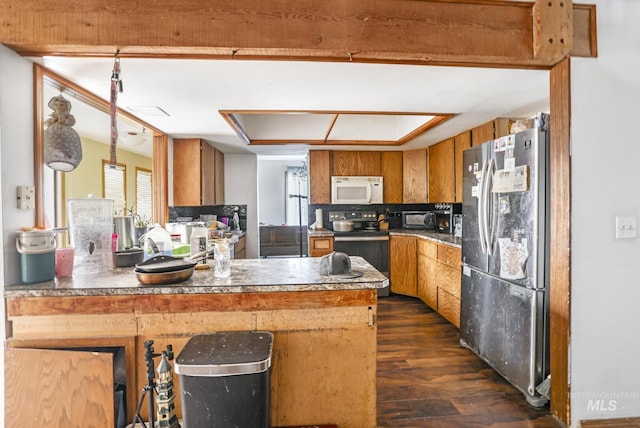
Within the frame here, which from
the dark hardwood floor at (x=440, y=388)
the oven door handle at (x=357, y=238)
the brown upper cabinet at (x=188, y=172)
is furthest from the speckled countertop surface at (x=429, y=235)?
the brown upper cabinet at (x=188, y=172)

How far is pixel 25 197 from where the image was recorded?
165 centimetres

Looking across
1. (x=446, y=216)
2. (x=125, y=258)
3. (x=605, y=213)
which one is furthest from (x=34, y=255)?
(x=446, y=216)

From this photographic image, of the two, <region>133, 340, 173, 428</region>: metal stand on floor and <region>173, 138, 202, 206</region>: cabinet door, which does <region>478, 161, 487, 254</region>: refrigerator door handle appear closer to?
<region>133, 340, 173, 428</region>: metal stand on floor

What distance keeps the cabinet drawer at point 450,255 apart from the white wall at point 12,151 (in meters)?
3.20

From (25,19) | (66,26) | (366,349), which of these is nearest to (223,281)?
(366,349)

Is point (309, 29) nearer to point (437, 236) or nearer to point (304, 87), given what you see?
point (304, 87)

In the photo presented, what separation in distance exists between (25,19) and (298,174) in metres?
6.65

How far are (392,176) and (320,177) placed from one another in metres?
1.02

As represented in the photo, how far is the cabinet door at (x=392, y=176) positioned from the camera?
14.9 feet

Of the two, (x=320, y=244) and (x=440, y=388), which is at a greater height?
(x=320, y=244)

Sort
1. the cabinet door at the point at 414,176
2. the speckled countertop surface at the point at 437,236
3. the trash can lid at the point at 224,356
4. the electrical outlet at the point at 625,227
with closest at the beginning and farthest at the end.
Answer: the trash can lid at the point at 224,356 < the electrical outlet at the point at 625,227 < the speckled countertop surface at the point at 437,236 < the cabinet door at the point at 414,176

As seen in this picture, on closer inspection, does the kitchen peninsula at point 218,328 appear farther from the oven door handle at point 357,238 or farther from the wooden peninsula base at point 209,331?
the oven door handle at point 357,238

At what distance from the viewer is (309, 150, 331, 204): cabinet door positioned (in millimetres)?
4508

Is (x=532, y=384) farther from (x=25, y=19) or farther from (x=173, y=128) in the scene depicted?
(x=173, y=128)
